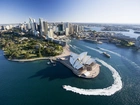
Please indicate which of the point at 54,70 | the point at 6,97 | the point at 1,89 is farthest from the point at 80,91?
the point at 1,89

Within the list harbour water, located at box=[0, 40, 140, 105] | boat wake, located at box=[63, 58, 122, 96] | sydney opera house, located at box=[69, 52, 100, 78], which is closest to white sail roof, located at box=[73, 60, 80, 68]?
sydney opera house, located at box=[69, 52, 100, 78]

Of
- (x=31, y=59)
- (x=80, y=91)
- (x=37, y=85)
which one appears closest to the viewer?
(x=80, y=91)

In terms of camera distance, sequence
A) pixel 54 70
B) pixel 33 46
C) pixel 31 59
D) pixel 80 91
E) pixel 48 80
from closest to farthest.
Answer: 1. pixel 80 91
2. pixel 48 80
3. pixel 54 70
4. pixel 31 59
5. pixel 33 46

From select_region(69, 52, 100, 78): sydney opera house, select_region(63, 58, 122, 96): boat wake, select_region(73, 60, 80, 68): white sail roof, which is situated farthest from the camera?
select_region(73, 60, 80, 68): white sail roof

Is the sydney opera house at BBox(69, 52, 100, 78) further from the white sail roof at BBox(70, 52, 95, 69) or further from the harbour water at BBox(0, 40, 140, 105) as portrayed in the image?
the harbour water at BBox(0, 40, 140, 105)

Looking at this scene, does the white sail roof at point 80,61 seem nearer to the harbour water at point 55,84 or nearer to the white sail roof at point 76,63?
the white sail roof at point 76,63

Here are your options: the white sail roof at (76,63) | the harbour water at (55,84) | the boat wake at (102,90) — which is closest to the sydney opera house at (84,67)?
the white sail roof at (76,63)

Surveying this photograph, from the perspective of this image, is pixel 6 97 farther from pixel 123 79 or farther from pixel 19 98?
pixel 123 79

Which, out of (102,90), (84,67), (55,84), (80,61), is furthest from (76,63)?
(102,90)
